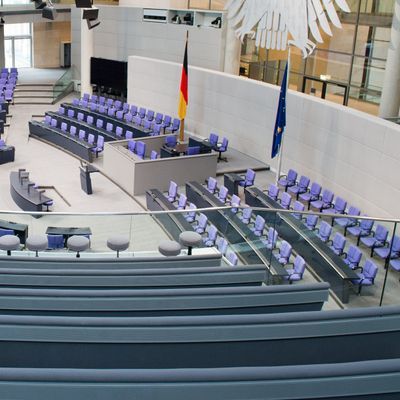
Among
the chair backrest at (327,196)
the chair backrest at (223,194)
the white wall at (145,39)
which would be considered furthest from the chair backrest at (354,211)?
the white wall at (145,39)

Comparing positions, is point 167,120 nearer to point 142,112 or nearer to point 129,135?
point 142,112

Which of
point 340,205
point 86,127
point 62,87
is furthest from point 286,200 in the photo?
point 62,87

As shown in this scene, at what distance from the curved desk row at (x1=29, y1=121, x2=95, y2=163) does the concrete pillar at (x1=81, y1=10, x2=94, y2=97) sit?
5059mm

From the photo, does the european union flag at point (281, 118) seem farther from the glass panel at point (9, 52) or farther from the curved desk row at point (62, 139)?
the glass panel at point (9, 52)

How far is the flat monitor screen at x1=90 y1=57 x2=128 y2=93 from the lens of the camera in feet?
87.8

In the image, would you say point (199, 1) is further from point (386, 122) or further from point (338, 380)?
point (338, 380)

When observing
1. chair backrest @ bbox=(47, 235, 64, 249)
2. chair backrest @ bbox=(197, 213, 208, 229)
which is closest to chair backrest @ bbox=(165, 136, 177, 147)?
chair backrest @ bbox=(197, 213, 208, 229)

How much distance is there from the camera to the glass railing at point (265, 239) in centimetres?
826

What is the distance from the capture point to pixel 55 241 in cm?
860

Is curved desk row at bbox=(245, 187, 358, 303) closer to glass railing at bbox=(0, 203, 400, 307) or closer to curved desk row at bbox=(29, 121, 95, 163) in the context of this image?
glass railing at bbox=(0, 203, 400, 307)

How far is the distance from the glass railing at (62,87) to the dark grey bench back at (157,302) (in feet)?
78.9

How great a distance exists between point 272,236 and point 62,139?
45.1 feet

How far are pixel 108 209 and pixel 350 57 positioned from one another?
29.2 feet

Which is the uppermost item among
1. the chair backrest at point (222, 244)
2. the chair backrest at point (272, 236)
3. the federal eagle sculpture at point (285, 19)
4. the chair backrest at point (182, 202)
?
the federal eagle sculpture at point (285, 19)
